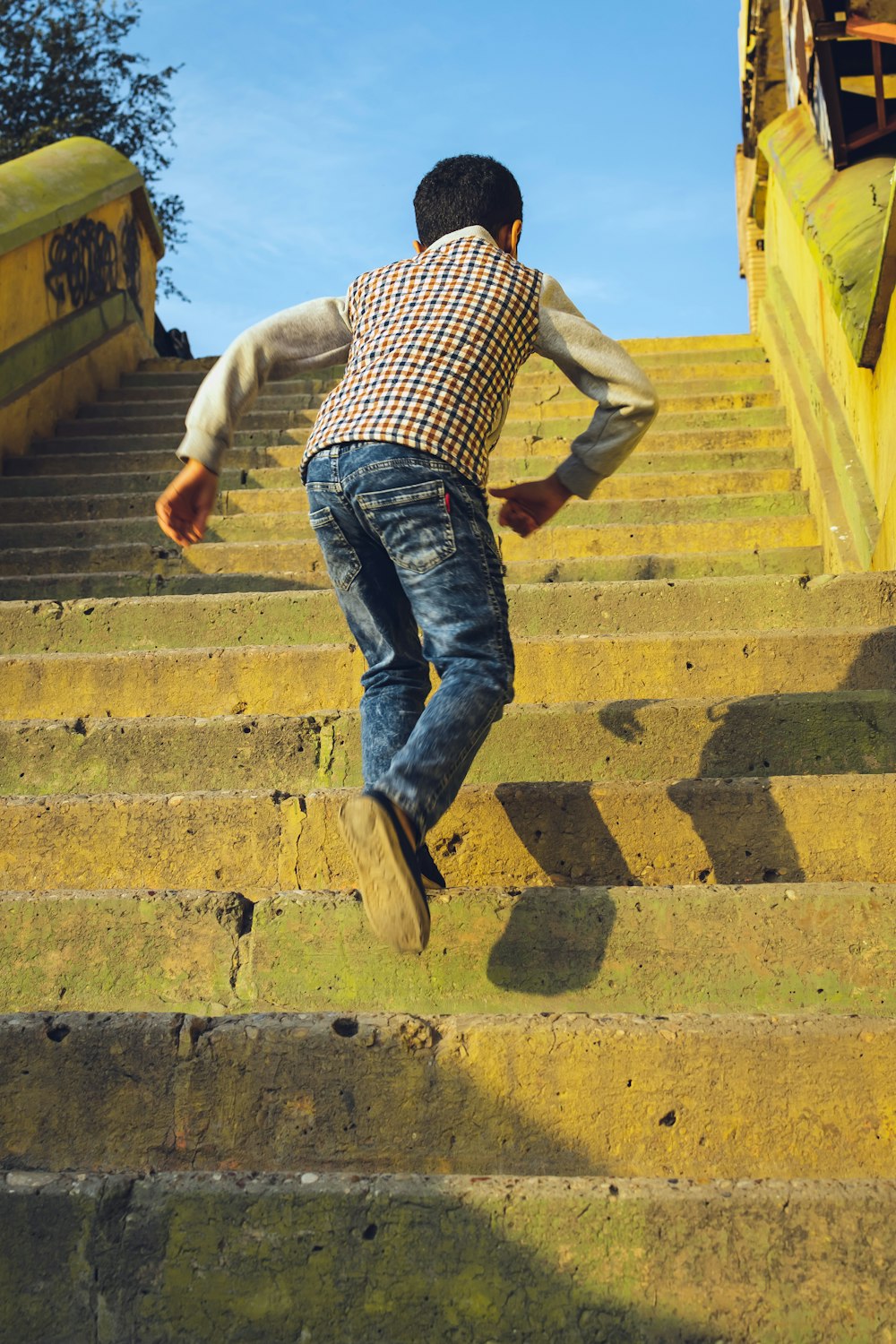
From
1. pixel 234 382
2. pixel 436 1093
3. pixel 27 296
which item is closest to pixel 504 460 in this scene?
pixel 27 296

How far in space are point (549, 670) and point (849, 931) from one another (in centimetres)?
150

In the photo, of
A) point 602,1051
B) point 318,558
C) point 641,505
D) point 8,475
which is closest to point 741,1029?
point 602,1051

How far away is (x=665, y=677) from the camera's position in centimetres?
379

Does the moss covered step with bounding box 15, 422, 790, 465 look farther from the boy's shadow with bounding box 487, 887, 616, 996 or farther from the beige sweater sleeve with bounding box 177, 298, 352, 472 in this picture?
the boy's shadow with bounding box 487, 887, 616, 996

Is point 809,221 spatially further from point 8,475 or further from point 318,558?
point 8,475

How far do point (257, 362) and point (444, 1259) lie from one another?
1.85 m

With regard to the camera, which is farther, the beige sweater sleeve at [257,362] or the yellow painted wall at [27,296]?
the yellow painted wall at [27,296]

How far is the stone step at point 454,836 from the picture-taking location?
295 centimetres

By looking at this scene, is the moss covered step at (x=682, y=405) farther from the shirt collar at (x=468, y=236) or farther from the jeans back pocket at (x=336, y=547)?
the jeans back pocket at (x=336, y=547)

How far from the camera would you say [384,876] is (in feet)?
7.36

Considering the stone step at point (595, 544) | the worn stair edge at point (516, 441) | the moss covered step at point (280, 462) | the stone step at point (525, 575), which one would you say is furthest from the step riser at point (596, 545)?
the worn stair edge at point (516, 441)

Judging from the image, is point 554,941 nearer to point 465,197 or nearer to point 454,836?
point 454,836

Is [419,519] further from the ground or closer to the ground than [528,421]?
further from the ground

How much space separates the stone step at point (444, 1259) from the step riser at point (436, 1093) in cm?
26
